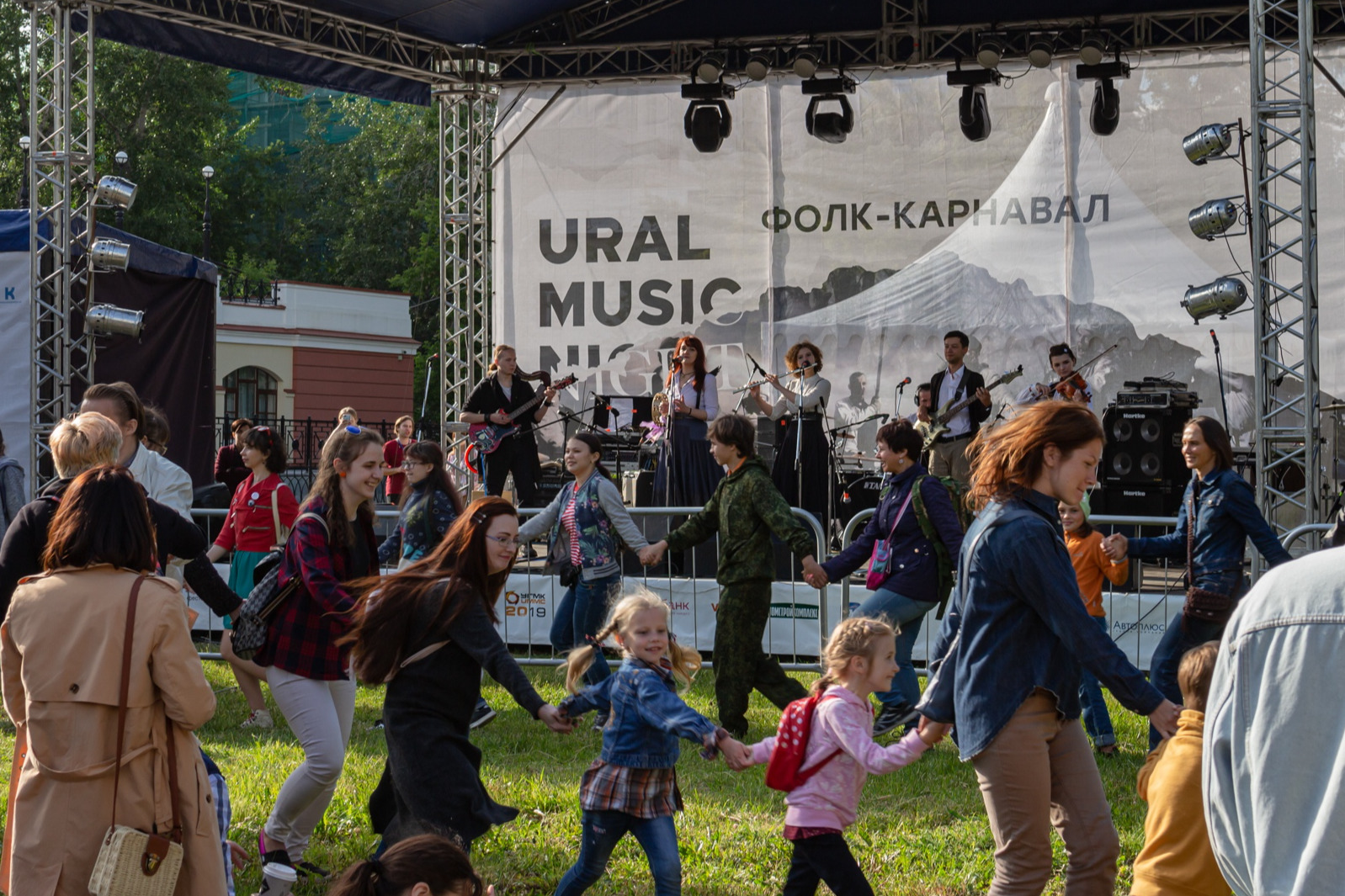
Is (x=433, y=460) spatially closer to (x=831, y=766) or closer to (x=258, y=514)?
(x=258, y=514)

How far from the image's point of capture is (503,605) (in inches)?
395

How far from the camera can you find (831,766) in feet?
12.8

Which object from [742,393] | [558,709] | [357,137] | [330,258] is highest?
[357,137]

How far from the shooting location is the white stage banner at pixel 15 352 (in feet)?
40.8

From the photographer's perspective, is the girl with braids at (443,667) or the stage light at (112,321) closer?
the girl with braids at (443,667)

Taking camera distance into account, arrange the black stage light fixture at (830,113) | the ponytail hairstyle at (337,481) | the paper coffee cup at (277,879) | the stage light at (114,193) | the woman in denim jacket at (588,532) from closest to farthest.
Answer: the paper coffee cup at (277,879), the ponytail hairstyle at (337,481), the woman in denim jacket at (588,532), the stage light at (114,193), the black stage light fixture at (830,113)

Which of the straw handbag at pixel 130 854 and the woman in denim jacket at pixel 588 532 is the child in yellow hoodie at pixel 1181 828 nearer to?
the straw handbag at pixel 130 854

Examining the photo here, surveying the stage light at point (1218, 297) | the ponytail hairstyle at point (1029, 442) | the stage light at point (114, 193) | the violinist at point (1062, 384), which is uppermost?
the stage light at point (114, 193)

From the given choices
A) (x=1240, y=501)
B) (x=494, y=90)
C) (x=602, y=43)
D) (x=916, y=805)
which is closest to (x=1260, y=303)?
(x=1240, y=501)

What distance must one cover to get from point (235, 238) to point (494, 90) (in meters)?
32.4

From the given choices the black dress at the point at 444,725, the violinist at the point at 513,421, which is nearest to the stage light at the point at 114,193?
the violinist at the point at 513,421

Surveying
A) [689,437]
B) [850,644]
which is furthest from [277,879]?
[689,437]

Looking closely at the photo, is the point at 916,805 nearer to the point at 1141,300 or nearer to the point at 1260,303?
the point at 1260,303

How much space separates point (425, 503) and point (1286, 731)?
6.12 m
